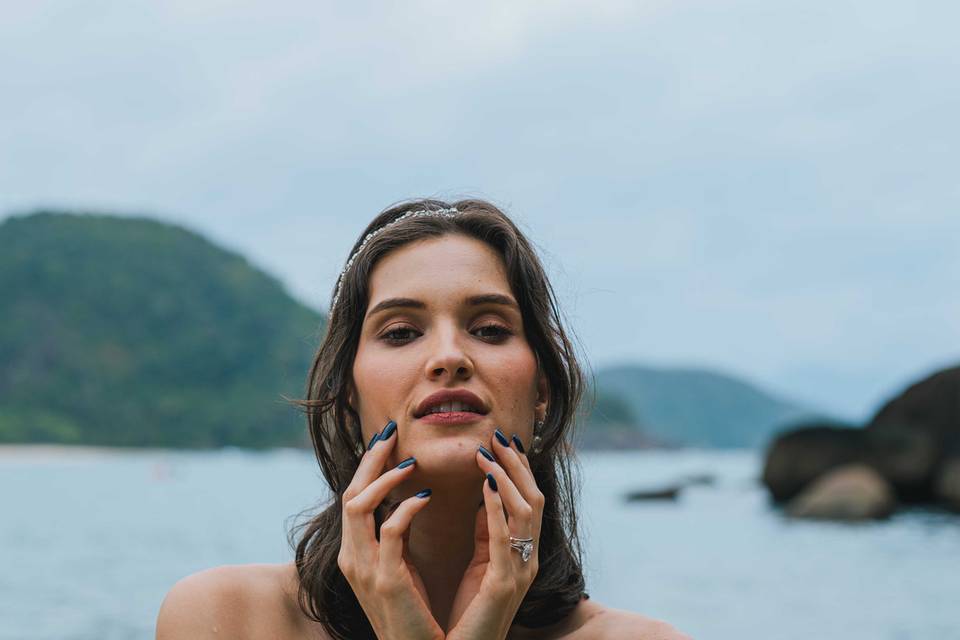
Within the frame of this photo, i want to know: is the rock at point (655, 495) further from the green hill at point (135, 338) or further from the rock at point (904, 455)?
the green hill at point (135, 338)

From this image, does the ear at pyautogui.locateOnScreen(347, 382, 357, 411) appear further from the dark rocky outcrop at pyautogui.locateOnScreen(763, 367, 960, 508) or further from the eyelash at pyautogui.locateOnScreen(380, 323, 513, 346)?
the dark rocky outcrop at pyautogui.locateOnScreen(763, 367, 960, 508)

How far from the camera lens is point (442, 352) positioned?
3246 millimetres

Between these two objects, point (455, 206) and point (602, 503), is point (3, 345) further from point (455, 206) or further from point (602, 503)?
point (455, 206)

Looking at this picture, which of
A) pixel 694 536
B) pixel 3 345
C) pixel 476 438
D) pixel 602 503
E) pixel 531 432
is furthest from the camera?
pixel 3 345

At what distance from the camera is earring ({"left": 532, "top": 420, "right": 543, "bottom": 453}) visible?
373 cm

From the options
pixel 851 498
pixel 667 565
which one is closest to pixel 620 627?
pixel 667 565

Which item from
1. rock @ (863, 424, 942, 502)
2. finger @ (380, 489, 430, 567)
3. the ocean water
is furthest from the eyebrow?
rock @ (863, 424, 942, 502)

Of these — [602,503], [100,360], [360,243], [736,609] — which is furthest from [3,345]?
[360,243]

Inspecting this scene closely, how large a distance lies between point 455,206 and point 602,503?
56.6m

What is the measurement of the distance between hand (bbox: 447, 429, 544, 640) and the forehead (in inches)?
20.2

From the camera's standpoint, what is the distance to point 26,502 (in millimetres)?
60000

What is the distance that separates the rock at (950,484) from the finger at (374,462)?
106ft

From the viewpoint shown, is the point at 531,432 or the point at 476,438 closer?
the point at 476,438

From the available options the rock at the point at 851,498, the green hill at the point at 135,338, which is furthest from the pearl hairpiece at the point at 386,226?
the green hill at the point at 135,338
